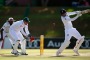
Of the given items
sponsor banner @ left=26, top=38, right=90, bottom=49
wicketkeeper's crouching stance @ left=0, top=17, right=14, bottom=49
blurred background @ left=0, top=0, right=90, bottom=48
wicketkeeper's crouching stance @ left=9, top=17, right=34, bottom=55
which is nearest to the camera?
wicketkeeper's crouching stance @ left=9, top=17, right=34, bottom=55

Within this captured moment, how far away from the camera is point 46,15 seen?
32375 mm

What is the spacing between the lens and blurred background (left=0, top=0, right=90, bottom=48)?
3131 centimetres

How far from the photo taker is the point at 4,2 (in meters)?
33.4

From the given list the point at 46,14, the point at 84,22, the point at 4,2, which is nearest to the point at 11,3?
the point at 4,2

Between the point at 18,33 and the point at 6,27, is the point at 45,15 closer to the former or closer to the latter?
the point at 6,27

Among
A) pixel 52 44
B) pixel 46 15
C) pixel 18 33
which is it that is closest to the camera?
pixel 18 33

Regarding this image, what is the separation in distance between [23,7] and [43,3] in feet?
5.34

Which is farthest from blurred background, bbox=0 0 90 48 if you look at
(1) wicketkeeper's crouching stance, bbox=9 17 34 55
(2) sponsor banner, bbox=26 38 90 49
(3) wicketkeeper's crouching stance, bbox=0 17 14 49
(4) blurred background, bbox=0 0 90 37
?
(1) wicketkeeper's crouching stance, bbox=9 17 34 55

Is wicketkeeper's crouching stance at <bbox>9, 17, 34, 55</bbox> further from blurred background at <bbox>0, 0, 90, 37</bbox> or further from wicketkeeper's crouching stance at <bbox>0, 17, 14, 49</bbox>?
blurred background at <bbox>0, 0, 90, 37</bbox>

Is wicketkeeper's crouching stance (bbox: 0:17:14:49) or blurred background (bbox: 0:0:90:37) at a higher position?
blurred background (bbox: 0:0:90:37)

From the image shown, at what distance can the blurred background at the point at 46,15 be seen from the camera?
3131 centimetres

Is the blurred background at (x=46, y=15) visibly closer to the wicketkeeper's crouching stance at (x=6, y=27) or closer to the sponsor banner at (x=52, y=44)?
the sponsor banner at (x=52, y=44)

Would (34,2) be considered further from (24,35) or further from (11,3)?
(24,35)

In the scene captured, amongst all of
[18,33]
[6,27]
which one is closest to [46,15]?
[6,27]
